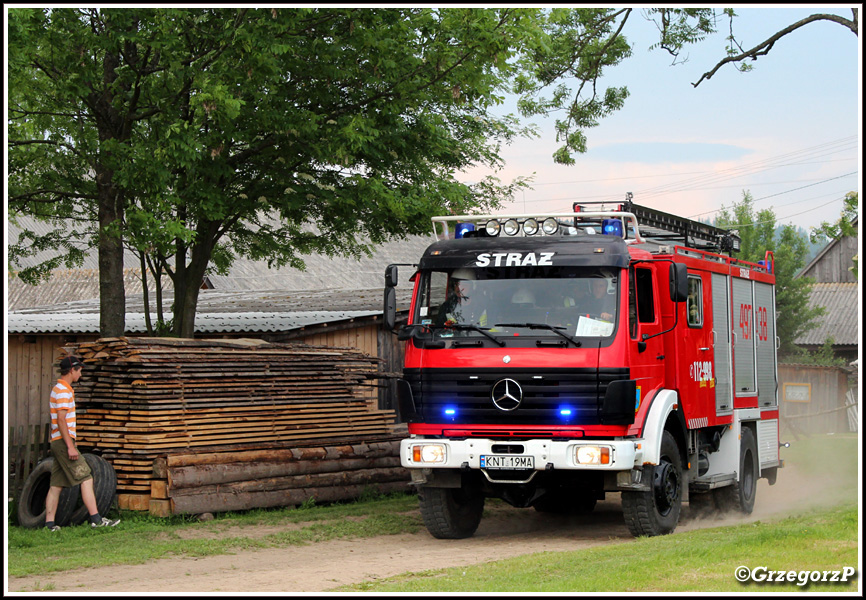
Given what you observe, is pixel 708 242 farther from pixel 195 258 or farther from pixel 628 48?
pixel 195 258

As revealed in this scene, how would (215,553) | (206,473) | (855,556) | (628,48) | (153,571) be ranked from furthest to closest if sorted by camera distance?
1. (628,48)
2. (206,473)
3. (215,553)
4. (153,571)
5. (855,556)

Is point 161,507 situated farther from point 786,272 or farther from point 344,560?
point 786,272

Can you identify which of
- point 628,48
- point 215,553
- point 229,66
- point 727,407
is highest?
point 628,48

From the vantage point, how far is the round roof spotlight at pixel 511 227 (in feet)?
38.9

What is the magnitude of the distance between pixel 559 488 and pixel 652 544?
179 centimetres

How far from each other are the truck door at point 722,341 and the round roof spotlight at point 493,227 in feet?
10.3

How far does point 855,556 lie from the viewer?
336 inches

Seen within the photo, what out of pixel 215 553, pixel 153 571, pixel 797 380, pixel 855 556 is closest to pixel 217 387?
pixel 215 553

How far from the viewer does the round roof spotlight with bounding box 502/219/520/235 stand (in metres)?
11.9

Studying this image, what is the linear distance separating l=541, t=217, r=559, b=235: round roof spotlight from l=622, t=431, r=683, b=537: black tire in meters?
2.69

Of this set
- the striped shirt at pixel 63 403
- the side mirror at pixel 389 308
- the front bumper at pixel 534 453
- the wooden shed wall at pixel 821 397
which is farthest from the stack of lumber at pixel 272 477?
the wooden shed wall at pixel 821 397

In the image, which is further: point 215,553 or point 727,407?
point 727,407

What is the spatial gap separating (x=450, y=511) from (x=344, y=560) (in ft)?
5.67

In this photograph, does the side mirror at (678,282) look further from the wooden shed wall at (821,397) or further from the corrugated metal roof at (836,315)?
the corrugated metal roof at (836,315)
